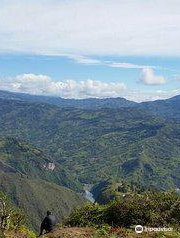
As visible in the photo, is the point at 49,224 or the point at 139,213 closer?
the point at 49,224

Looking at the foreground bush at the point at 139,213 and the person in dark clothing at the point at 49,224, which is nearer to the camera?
the person in dark clothing at the point at 49,224

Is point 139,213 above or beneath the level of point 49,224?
above

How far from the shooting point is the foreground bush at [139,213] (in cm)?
3838

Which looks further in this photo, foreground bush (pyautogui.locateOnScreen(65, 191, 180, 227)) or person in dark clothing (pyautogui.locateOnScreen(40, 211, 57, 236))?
foreground bush (pyautogui.locateOnScreen(65, 191, 180, 227))

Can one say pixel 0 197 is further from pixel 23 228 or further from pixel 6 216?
pixel 23 228

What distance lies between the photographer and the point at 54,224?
38438mm

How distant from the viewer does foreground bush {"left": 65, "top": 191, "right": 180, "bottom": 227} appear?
38375 millimetres

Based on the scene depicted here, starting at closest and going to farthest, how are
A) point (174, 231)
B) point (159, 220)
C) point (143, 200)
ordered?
point (174, 231) < point (159, 220) < point (143, 200)

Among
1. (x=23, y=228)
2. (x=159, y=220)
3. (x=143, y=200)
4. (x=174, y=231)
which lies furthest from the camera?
(x=23, y=228)

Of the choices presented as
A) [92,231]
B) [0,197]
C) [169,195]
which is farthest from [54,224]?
[169,195]

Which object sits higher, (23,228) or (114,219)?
(114,219)

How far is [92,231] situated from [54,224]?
13.2 feet

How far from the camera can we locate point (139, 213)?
128 feet

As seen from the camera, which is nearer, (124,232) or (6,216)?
(124,232)
